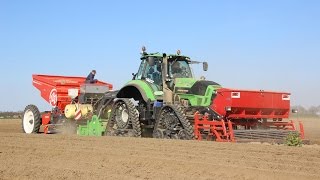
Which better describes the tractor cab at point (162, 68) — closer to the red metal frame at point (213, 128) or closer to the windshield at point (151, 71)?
the windshield at point (151, 71)

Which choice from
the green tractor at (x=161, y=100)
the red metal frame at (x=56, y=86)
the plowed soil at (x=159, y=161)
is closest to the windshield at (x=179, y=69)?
the green tractor at (x=161, y=100)

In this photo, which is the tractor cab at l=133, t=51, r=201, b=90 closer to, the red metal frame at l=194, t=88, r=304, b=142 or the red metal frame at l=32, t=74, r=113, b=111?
the red metal frame at l=194, t=88, r=304, b=142

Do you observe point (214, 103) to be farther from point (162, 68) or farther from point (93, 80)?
point (93, 80)

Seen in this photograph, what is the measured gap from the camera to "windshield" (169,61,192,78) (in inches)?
503

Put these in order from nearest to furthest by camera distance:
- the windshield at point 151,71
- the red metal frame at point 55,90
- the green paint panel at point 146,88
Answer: the green paint panel at point 146,88 < the windshield at point 151,71 < the red metal frame at point 55,90

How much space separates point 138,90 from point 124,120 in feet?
3.16

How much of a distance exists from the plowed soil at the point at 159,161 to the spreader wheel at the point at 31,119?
6221 millimetres

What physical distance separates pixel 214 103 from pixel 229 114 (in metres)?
0.48

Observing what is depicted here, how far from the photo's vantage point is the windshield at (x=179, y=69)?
1279 cm

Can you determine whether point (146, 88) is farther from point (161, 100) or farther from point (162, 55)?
point (162, 55)

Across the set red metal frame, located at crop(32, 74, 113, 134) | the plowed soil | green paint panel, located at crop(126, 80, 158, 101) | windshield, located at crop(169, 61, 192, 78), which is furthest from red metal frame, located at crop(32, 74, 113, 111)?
the plowed soil

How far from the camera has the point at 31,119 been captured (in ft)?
55.0

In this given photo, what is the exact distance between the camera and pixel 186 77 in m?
13.0

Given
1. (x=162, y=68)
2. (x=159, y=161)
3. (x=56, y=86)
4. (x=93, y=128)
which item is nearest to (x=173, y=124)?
(x=162, y=68)
